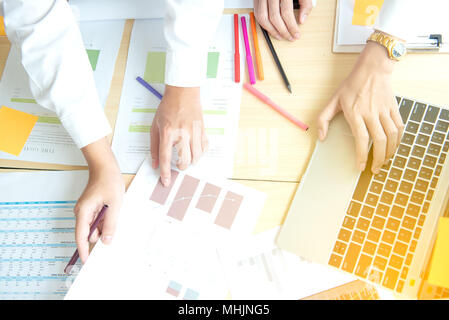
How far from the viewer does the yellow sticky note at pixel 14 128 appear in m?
0.78

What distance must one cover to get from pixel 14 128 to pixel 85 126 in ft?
0.70

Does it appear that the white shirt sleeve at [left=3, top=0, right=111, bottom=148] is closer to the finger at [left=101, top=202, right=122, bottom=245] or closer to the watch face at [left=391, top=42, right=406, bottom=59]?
the finger at [left=101, top=202, right=122, bottom=245]

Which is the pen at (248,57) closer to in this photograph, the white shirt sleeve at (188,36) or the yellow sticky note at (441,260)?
the white shirt sleeve at (188,36)

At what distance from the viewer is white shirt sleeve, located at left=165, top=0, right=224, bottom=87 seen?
0.70 m

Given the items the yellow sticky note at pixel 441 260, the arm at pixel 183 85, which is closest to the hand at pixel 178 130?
the arm at pixel 183 85

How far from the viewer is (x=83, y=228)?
0.68 meters

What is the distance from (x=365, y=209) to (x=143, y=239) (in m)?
0.43

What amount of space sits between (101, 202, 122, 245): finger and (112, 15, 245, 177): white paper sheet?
8 cm

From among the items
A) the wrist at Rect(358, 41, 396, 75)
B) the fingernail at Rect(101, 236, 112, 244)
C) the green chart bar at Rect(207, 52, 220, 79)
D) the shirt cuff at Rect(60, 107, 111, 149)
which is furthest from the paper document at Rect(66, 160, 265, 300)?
the wrist at Rect(358, 41, 396, 75)

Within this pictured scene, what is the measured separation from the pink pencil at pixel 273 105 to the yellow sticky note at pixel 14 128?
500 millimetres

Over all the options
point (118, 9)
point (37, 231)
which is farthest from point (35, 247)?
point (118, 9)

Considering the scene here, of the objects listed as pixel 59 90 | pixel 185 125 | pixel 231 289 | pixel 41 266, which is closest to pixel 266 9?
pixel 185 125

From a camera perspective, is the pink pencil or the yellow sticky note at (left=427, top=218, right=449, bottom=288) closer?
the yellow sticky note at (left=427, top=218, right=449, bottom=288)
